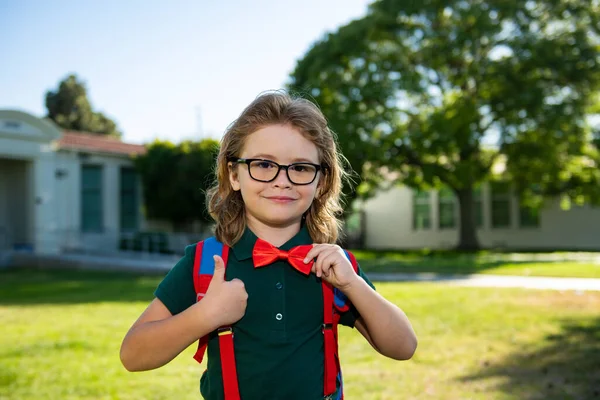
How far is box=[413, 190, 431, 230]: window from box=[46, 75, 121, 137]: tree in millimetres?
31766

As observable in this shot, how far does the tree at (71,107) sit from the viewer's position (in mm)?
52094

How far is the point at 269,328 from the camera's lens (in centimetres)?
199

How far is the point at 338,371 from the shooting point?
85.4 inches

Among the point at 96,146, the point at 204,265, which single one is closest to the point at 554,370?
the point at 204,265

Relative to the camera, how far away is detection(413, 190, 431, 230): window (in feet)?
102

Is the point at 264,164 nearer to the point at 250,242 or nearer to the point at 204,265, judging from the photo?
the point at 250,242

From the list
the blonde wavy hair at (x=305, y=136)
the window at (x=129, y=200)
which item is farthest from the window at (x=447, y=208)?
the blonde wavy hair at (x=305, y=136)

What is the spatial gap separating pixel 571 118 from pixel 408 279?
10.3 m

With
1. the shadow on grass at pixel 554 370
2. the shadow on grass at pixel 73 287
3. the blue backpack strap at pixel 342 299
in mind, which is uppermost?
the blue backpack strap at pixel 342 299

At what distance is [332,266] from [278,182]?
1.02 feet

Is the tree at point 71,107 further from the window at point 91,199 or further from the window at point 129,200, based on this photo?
the window at point 91,199

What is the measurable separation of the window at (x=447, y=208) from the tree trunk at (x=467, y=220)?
229 inches

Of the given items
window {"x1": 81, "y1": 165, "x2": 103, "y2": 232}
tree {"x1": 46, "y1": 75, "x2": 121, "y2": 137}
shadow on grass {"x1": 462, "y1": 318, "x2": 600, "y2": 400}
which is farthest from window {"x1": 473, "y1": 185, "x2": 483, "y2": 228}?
tree {"x1": 46, "y1": 75, "x2": 121, "y2": 137}

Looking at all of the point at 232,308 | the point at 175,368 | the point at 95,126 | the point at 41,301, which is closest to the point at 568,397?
the point at 175,368
